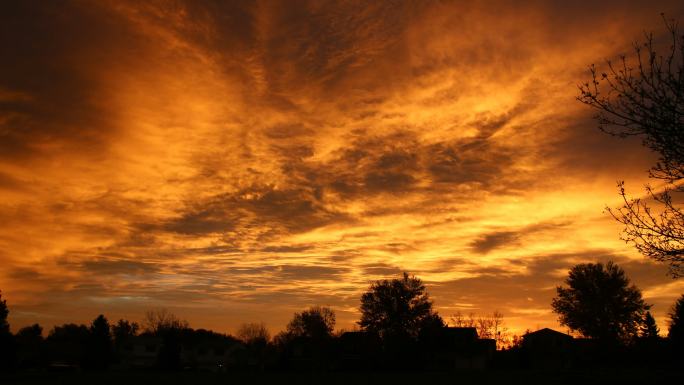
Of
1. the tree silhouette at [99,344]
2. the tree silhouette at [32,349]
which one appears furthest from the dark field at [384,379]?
the tree silhouette at [32,349]

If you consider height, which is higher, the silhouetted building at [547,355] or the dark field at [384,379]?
the silhouetted building at [547,355]

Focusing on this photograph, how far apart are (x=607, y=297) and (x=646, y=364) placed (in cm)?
1031

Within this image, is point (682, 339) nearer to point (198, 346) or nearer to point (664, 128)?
point (664, 128)

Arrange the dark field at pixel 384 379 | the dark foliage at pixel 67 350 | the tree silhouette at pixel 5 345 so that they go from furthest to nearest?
the dark foliage at pixel 67 350
the tree silhouette at pixel 5 345
the dark field at pixel 384 379

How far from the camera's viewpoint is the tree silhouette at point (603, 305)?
77.9 metres

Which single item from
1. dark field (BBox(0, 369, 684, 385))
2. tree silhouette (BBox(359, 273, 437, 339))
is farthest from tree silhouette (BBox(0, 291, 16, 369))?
tree silhouette (BBox(359, 273, 437, 339))

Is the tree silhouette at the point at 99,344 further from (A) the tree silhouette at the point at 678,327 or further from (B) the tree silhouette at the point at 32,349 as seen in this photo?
(A) the tree silhouette at the point at 678,327

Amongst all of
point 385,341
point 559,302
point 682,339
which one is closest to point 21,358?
point 385,341

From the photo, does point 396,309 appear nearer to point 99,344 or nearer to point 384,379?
point 384,379

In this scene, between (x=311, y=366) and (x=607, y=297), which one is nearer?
(x=607, y=297)

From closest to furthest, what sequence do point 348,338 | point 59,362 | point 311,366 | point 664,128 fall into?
1. point 664,128
2. point 311,366
3. point 348,338
4. point 59,362

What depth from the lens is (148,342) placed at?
135000 millimetres

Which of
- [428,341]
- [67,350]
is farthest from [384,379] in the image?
[67,350]

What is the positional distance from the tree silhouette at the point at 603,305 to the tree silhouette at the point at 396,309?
22147 millimetres
